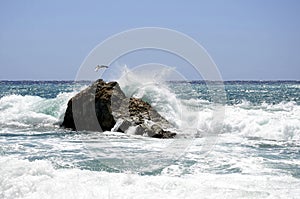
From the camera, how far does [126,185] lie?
6.26m

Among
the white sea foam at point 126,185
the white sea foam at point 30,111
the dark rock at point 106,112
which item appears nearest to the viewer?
the white sea foam at point 126,185

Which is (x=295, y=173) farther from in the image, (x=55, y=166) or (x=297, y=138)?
(x=297, y=138)

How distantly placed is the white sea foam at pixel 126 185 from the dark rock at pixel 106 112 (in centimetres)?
594

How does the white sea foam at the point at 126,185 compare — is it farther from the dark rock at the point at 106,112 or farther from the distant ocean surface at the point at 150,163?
the dark rock at the point at 106,112

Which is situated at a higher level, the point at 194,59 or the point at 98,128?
the point at 194,59

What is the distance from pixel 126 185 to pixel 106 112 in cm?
749

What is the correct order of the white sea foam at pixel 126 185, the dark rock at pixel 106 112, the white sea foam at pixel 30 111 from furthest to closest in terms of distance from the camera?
1. the white sea foam at pixel 30 111
2. the dark rock at pixel 106 112
3. the white sea foam at pixel 126 185

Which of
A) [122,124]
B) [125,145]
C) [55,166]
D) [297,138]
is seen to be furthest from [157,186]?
[297,138]

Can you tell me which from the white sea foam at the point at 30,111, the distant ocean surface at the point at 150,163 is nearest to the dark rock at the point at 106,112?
the distant ocean surface at the point at 150,163

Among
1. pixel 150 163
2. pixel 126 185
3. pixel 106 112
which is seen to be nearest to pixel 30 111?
pixel 106 112

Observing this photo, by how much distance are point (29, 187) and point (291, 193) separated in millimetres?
3677

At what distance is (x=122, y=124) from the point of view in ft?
42.8

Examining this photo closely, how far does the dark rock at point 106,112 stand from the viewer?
1335cm

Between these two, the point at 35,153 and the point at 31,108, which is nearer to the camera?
the point at 35,153
